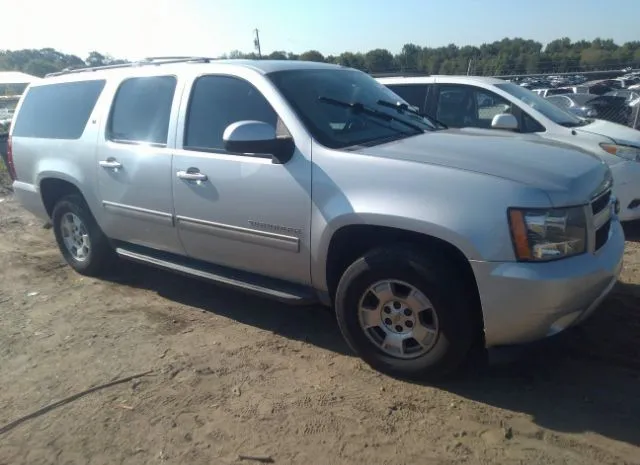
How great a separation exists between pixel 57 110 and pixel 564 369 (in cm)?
482

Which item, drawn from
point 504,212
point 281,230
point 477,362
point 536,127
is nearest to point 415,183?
point 504,212

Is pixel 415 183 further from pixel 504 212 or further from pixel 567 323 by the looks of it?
pixel 567 323

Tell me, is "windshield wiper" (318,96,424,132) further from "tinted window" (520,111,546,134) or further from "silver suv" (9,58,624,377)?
"tinted window" (520,111,546,134)

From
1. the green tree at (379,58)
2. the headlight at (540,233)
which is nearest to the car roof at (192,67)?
the headlight at (540,233)

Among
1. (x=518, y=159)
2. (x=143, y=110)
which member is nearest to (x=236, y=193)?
(x=143, y=110)

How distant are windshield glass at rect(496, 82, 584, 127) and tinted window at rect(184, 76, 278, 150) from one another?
4001 millimetres

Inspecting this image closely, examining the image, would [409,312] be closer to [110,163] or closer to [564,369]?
[564,369]

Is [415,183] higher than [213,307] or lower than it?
higher

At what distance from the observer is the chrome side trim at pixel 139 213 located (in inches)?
168

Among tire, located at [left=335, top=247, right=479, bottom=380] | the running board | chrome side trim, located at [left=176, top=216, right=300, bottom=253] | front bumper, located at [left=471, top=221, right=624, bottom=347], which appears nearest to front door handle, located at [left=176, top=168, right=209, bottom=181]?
chrome side trim, located at [left=176, top=216, right=300, bottom=253]

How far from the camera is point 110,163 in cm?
455

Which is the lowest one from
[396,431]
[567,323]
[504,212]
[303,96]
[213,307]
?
[213,307]

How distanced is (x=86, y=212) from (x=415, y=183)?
3.36 meters

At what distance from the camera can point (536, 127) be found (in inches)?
253
